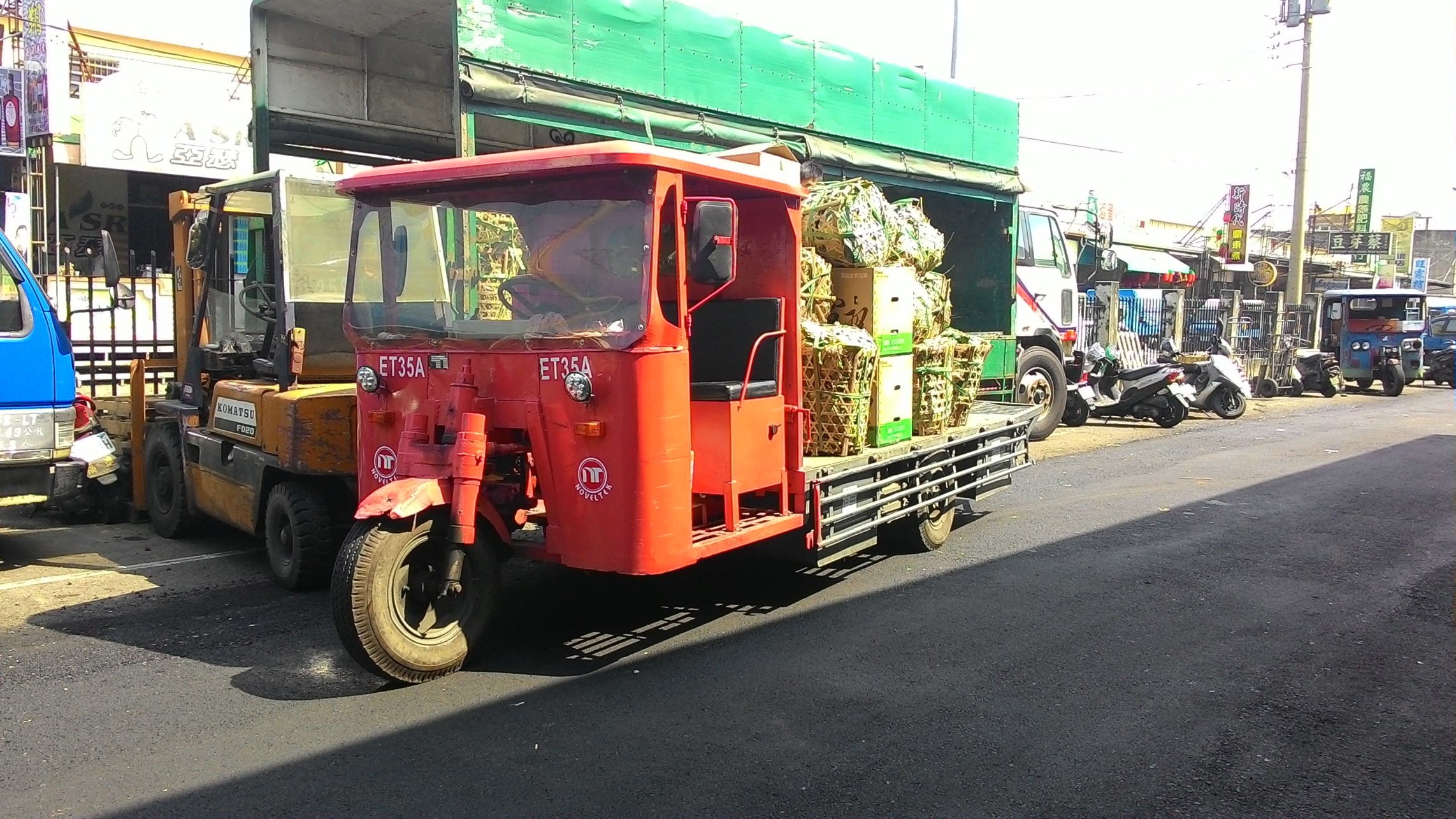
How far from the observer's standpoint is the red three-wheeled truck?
4.62 m

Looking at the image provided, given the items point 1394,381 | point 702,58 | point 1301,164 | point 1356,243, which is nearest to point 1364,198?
point 1356,243

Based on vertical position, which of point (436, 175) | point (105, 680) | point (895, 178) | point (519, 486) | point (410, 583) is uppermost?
point (895, 178)

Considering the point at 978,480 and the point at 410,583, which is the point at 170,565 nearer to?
the point at 410,583

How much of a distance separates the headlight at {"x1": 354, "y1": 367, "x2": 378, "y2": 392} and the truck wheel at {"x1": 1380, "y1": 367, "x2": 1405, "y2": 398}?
23540mm

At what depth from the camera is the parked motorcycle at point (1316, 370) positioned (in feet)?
74.7

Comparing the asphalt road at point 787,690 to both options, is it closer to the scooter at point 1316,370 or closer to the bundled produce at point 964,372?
the bundled produce at point 964,372

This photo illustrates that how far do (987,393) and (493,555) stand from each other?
8.20m

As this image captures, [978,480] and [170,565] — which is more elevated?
[978,480]

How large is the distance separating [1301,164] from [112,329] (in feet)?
80.3

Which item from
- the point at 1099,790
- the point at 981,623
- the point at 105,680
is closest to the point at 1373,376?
the point at 981,623

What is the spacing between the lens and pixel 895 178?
1083 centimetres

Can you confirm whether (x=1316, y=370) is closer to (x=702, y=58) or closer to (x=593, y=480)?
(x=702, y=58)

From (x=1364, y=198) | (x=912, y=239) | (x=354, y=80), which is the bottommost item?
(x=912, y=239)

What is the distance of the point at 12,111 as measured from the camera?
581 inches
